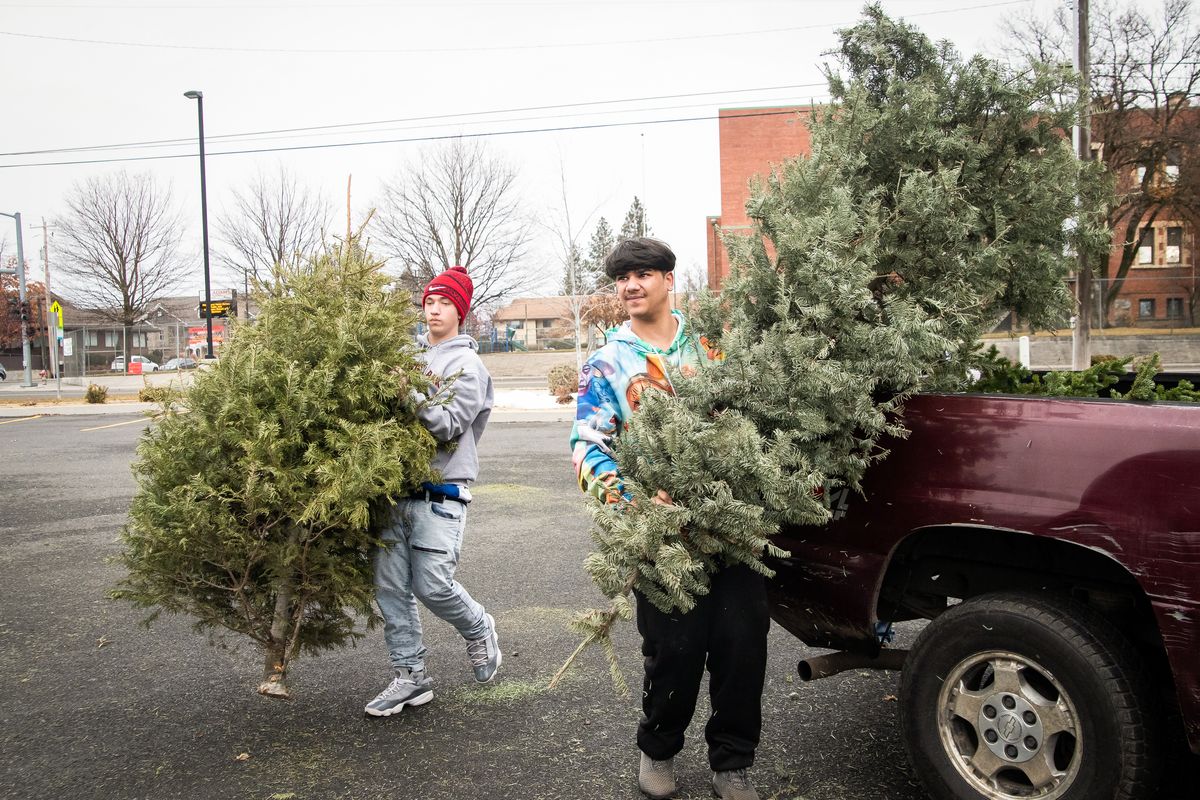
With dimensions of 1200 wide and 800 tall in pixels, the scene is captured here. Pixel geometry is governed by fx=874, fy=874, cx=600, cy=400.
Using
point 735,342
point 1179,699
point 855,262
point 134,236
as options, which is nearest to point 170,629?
point 735,342

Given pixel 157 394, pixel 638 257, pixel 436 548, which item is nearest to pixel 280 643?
pixel 436 548

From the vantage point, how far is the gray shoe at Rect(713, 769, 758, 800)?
2863 mm

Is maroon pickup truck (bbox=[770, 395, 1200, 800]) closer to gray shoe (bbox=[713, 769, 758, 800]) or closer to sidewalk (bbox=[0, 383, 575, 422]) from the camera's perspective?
gray shoe (bbox=[713, 769, 758, 800])

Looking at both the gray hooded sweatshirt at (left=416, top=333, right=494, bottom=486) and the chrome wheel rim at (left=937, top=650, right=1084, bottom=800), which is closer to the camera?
the chrome wheel rim at (left=937, top=650, right=1084, bottom=800)

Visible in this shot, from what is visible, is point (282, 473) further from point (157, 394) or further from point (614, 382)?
point (614, 382)

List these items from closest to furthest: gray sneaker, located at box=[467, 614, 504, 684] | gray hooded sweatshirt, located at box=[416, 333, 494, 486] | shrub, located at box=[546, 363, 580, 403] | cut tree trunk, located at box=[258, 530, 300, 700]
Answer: cut tree trunk, located at box=[258, 530, 300, 700], gray hooded sweatshirt, located at box=[416, 333, 494, 486], gray sneaker, located at box=[467, 614, 504, 684], shrub, located at box=[546, 363, 580, 403]

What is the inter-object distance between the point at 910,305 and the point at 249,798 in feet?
9.32

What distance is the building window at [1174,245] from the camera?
38031 millimetres

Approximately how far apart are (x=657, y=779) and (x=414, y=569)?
54.6 inches

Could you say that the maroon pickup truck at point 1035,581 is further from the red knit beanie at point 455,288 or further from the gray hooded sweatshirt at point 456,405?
the red knit beanie at point 455,288

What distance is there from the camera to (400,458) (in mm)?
3521

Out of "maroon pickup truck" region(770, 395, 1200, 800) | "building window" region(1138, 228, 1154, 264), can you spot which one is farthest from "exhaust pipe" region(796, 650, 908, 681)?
"building window" region(1138, 228, 1154, 264)

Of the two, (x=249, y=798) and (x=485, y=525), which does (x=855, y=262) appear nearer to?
(x=249, y=798)

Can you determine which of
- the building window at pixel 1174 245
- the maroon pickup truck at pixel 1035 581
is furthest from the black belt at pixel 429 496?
the building window at pixel 1174 245
